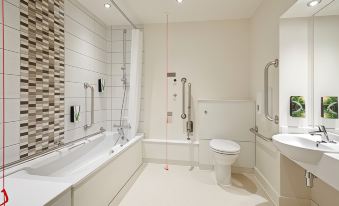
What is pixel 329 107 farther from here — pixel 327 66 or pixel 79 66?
pixel 79 66

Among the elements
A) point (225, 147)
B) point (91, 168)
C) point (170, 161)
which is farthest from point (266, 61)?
point (91, 168)

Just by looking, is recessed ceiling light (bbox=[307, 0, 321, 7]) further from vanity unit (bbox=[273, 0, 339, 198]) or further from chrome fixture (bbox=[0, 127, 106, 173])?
chrome fixture (bbox=[0, 127, 106, 173])

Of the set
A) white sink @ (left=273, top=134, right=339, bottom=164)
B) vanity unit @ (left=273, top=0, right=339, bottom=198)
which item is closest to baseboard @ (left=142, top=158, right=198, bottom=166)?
vanity unit @ (left=273, top=0, right=339, bottom=198)

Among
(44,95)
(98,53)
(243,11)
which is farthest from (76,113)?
(243,11)

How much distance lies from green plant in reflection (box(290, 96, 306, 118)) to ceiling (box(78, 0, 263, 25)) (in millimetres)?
1419

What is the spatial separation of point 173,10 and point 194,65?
2.97ft

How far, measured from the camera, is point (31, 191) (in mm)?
1123

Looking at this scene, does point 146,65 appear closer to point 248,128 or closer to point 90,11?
point 90,11

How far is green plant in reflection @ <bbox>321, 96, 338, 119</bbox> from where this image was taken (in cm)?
156

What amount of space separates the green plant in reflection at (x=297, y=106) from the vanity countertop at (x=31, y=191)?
2092mm

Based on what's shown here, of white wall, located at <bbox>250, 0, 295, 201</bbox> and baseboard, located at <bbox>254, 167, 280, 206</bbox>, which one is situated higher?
white wall, located at <bbox>250, 0, 295, 201</bbox>

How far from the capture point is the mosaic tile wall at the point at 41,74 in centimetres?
165

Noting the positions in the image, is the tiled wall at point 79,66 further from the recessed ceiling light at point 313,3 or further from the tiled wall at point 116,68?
the recessed ceiling light at point 313,3

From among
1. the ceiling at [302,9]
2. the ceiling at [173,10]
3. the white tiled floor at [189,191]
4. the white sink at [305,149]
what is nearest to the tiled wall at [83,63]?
the ceiling at [173,10]
